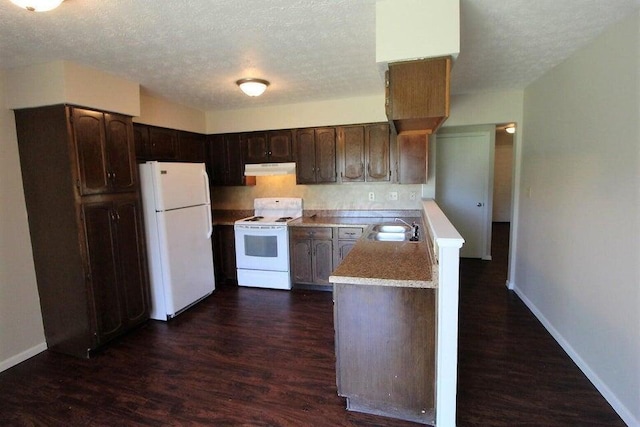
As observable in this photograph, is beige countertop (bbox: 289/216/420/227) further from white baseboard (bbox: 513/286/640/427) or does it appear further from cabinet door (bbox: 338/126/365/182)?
white baseboard (bbox: 513/286/640/427)

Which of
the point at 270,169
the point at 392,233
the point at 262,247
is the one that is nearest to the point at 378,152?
the point at 392,233

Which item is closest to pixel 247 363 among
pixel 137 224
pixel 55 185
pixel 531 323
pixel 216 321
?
pixel 216 321

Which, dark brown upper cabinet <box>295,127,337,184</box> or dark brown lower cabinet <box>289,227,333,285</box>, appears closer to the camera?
dark brown lower cabinet <box>289,227,333,285</box>

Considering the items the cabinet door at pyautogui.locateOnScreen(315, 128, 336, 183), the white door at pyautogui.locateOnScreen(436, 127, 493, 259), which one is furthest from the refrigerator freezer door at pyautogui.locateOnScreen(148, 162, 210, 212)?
the white door at pyautogui.locateOnScreen(436, 127, 493, 259)

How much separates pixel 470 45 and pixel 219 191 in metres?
3.85

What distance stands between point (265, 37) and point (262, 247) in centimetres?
259

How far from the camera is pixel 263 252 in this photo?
4.11 meters

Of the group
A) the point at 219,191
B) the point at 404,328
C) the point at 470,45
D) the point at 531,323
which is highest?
the point at 470,45

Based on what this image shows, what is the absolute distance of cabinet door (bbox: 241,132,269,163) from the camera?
14.2ft

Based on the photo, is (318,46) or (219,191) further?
(219,191)

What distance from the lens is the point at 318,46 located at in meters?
2.30

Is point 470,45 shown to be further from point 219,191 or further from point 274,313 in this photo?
point 219,191

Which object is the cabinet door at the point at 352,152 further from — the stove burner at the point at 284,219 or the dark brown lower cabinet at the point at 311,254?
the stove burner at the point at 284,219

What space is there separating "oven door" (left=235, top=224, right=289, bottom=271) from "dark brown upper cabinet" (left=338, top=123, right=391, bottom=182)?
1.14m
